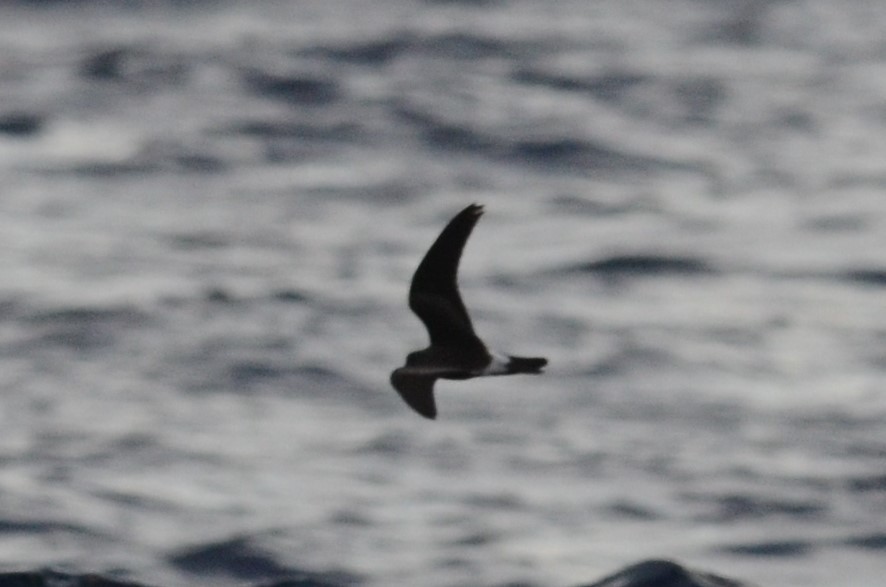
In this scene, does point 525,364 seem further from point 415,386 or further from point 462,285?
point 462,285

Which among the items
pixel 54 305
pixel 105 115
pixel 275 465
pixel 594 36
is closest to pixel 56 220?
pixel 54 305

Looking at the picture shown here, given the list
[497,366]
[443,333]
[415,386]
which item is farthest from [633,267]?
[497,366]

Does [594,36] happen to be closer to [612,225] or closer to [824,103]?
[824,103]

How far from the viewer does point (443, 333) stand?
9.29m

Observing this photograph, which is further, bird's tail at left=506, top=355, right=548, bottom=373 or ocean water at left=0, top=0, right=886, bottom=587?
ocean water at left=0, top=0, right=886, bottom=587

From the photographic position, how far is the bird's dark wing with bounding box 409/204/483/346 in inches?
355

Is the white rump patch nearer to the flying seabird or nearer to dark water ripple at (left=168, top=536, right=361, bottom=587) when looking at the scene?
the flying seabird

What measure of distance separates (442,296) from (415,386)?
42 cm

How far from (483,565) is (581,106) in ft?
81.5

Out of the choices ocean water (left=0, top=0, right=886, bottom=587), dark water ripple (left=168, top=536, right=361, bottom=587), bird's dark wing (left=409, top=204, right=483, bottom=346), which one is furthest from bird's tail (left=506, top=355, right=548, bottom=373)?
dark water ripple (left=168, top=536, right=361, bottom=587)

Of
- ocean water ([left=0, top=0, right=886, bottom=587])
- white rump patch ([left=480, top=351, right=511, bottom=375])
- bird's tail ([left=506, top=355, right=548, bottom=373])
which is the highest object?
ocean water ([left=0, top=0, right=886, bottom=587])

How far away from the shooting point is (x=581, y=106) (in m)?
45.5

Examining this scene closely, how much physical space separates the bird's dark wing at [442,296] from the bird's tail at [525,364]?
0.42 meters

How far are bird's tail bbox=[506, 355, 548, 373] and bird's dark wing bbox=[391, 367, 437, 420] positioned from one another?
466 millimetres
